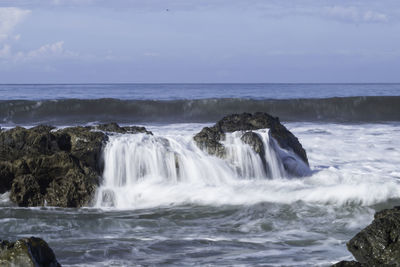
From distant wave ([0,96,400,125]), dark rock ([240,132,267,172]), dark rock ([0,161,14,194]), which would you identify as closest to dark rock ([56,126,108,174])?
dark rock ([0,161,14,194])

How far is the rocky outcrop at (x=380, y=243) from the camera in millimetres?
3924

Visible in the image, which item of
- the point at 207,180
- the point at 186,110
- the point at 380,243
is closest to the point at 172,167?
the point at 207,180

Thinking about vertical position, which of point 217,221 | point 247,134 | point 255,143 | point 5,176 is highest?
point 247,134

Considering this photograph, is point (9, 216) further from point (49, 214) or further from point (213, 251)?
point (213, 251)

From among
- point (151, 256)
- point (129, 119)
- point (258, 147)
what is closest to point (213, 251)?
point (151, 256)

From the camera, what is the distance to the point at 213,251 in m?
5.18

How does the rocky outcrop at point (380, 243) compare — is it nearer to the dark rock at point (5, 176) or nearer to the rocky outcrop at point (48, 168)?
the rocky outcrop at point (48, 168)

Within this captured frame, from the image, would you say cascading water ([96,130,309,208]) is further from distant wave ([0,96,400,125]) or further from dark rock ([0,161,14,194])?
distant wave ([0,96,400,125])

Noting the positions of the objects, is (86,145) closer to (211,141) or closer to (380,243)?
(211,141)

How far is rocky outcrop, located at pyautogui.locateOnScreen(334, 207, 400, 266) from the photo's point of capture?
392cm

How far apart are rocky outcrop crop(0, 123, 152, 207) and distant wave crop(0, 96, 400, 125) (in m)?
14.7

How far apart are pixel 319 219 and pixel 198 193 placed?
1.58 m

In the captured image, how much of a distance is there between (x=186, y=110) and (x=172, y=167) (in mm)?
16648

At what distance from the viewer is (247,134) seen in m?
8.02
